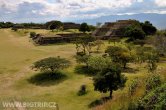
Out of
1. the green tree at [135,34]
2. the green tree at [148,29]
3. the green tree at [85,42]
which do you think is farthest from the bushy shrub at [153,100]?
the green tree at [148,29]

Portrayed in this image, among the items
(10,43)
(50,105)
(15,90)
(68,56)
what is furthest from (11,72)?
(10,43)

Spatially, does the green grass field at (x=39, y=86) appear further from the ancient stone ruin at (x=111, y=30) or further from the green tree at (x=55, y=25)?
the green tree at (x=55, y=25)

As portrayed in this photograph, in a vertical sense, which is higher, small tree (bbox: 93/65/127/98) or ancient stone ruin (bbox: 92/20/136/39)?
ancient stone ruin (bbox: 92/20/136/39)

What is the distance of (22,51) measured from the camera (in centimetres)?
8069

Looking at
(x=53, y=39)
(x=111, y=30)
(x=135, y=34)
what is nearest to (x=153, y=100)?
(x=135, y=34)

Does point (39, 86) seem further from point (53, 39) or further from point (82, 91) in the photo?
point (53, 39)

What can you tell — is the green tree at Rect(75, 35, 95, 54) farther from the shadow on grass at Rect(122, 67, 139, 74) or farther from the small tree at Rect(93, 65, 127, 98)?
the small tree at Rect(93, 65, 127, 98)

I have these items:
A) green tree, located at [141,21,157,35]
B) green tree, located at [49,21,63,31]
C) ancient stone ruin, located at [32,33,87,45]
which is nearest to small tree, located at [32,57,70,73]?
ancient stone ruin, located at [32,33,87,45]

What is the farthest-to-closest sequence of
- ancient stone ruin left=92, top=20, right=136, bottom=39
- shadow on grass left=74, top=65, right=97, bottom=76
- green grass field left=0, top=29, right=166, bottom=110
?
1. ancient stone ruin left=92, top=20, right=136, bottom=39
2. shadow on grass left=74, top=65, right=97, bottom=76
3. green grass field left=0, top=29, right=166, bottom=110

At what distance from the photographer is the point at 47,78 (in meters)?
53.2

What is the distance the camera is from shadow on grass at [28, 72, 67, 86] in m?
51.0

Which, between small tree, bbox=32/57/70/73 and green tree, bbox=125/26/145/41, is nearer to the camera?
small tree, bbox=32/57/70/73

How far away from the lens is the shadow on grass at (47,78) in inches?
2008

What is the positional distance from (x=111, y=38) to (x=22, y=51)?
29.2 m
